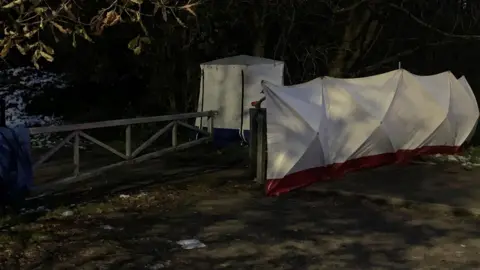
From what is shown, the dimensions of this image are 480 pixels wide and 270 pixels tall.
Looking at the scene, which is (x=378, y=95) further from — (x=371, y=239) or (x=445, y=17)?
(x=445, y=17)

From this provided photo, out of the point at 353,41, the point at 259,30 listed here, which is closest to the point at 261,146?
the point at 259,30

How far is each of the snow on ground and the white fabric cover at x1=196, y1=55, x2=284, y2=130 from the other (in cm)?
972

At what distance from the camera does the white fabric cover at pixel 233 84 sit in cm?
1522

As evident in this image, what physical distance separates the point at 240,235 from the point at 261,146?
10.3 ft

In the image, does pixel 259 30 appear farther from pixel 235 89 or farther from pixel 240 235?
pixel 240 235

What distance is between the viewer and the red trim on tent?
10562 mm

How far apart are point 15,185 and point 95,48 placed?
13410mm

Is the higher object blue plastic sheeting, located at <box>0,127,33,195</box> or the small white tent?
the small white tent

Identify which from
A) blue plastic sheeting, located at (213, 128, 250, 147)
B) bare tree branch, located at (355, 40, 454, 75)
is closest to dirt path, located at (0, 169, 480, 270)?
blue plastic sheeting, located at (213, 128, 250, 147)

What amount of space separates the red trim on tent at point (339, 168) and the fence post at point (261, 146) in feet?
2.24

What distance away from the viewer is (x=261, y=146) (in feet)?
36.7

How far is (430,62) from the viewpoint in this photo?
24875 mm

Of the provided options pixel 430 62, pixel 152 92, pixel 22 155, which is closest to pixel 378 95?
pixel 22 155

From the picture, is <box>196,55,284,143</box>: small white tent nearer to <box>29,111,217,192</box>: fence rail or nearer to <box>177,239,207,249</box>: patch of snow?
<box>29,111,217,192</box>: fence rail
